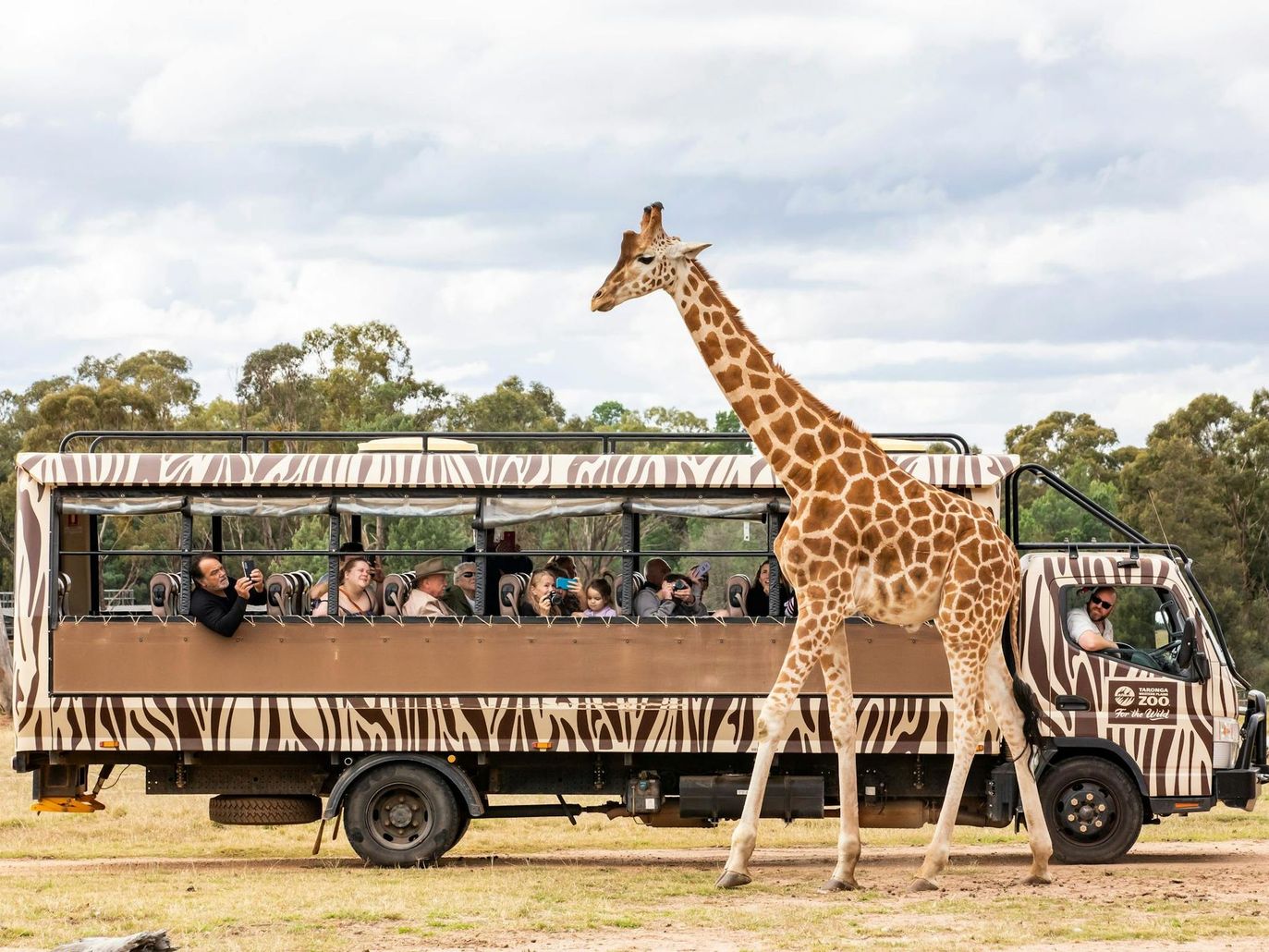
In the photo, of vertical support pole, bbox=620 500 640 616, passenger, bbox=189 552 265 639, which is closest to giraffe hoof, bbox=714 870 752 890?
vertical support pole, bbox=620 500 640 616

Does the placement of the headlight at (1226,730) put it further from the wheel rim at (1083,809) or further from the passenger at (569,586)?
the passenger at (569,586)

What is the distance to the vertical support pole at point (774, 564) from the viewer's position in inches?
518

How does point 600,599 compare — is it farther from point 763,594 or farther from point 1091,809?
point 1091,809

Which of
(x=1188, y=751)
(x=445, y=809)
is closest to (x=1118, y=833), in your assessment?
(x=1188, y=751)

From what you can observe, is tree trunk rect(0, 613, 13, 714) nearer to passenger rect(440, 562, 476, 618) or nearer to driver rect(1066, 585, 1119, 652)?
passenger rect(440, 562, 476, 618)

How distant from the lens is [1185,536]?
46.2 metres

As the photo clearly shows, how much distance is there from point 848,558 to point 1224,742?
3591mm

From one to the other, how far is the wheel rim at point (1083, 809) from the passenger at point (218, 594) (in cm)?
640

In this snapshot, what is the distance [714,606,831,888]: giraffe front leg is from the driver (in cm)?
262

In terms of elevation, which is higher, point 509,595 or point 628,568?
point 628,568

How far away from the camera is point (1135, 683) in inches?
523

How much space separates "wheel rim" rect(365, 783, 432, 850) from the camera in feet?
43.4

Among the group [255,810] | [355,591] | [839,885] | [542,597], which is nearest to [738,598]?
[542,597]

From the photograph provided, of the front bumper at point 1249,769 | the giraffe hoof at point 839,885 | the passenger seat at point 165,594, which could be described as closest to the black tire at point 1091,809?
the front bumper at point 1249,769
